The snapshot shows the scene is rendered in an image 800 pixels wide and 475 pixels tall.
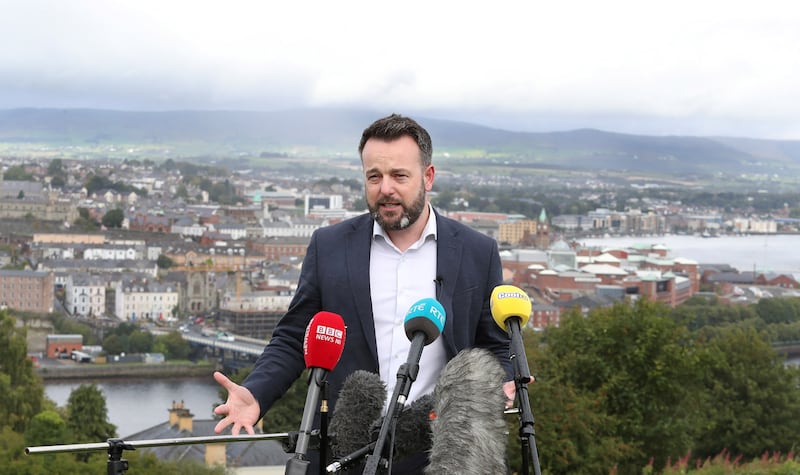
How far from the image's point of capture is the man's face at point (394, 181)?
5.67 feet

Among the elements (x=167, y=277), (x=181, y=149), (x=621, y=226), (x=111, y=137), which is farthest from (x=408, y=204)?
(x=111, y=137)

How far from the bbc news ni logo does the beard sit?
0.38 meters

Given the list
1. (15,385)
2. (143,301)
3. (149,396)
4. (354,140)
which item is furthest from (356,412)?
(354,140)

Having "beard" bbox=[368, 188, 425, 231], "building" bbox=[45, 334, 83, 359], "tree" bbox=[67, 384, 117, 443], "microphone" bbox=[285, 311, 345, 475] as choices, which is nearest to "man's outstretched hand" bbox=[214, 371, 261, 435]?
"microphone" bbox=[285, 311, 345, 475]

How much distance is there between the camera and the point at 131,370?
39.3 m

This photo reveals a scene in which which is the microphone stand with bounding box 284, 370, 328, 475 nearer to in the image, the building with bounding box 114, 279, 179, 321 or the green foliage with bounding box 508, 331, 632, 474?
the green foliage with bounding box 508, 331, 632, 474

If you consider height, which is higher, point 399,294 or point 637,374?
point 399,294

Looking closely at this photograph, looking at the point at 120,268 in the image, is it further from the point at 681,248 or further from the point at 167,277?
the point at 681,248

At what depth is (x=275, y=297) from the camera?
4894 cm

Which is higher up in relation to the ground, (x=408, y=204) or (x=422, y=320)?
(x=408, y=204)

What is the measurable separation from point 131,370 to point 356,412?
3894 cm

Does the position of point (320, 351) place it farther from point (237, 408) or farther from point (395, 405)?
point (237, 408)

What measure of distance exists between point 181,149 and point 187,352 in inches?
2935

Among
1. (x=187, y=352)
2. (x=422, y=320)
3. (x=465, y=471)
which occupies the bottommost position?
(x=187, y=352)
